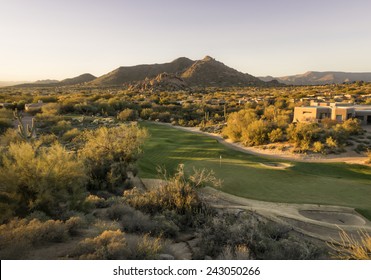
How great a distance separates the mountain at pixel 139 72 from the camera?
147 m

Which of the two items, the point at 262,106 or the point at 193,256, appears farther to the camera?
the point at 262,106

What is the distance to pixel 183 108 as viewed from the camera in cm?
5584

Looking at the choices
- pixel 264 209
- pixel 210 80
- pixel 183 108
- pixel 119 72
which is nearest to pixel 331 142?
pixel 264 209

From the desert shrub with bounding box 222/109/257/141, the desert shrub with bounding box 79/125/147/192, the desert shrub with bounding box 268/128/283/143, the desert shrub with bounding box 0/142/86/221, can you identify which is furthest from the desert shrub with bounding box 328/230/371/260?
the desert shrub with bounding box 222/109/257/141

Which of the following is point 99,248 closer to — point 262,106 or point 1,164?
point 1,164

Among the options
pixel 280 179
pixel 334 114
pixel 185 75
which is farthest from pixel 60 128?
pixel 185 75

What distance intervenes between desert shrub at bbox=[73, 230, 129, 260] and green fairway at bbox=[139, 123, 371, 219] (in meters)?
9.16

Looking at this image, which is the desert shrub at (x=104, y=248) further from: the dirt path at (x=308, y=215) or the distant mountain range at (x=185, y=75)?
the distant mountain range at (x=185, y=75)

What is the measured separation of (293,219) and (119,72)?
153095mm

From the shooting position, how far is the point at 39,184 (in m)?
8.33

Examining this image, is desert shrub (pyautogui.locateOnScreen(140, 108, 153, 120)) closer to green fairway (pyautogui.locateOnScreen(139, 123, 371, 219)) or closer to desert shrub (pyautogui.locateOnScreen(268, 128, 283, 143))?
desert shrub (pyautogui.locateOnScreen(268, 128, 283, 143))

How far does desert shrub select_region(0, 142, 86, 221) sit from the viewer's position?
8.17 meters

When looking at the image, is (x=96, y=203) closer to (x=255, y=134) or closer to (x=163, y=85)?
(x=255, y=134)

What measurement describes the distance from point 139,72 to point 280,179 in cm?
14595
